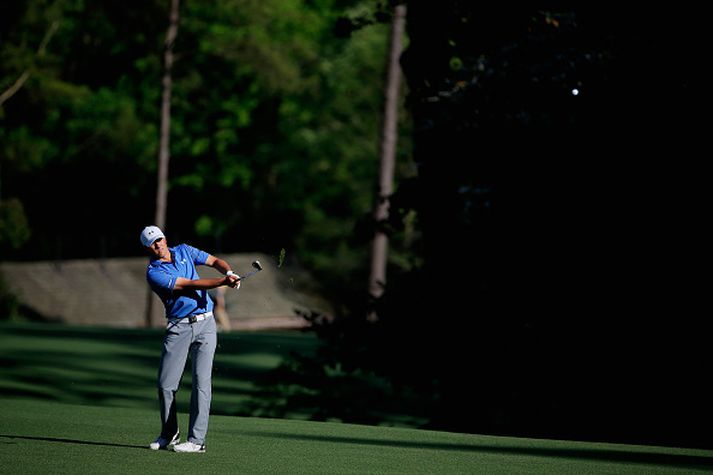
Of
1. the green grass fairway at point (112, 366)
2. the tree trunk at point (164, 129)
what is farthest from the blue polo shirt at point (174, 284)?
the tree trunk at point (164, 129)

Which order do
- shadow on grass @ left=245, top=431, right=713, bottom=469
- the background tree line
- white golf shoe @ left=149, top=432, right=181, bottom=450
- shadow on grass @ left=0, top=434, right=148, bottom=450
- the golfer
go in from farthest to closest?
1. the background tree line
2. shadow on grass @ left=245, top=431, right=713, bottom=469
3. shadow on grass @ left=0, top=434, right=148, bottom=450
4. white golf shoe @ left=149, top=432, right=181, bottom=450
5. the golfer

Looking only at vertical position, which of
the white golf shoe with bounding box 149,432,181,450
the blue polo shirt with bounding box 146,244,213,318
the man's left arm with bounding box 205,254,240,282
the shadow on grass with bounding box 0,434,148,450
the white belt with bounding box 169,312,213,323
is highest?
the man's left arm with bounding box 205,254,240,282

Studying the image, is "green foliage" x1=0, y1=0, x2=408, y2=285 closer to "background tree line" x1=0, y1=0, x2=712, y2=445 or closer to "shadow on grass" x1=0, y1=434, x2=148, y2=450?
"background tree line" x1=0, y1=0, x2=712, y2=445

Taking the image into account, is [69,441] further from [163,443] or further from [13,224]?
[13,224]

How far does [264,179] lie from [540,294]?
46099 millimetres

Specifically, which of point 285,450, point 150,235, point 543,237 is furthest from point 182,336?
point 543,237

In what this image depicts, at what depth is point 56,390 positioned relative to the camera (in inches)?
950

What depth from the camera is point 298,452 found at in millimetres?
12914

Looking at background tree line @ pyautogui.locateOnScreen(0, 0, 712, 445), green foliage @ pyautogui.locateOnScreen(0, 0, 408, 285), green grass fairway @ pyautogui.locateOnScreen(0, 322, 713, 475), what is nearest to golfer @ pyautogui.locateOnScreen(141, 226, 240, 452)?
green grass fairway @ pyautogui.locateOnScreen(0, 322, 713, 475)

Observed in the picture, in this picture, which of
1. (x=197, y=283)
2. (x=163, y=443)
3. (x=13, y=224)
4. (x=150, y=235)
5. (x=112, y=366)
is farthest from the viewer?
(x=13, y=224)

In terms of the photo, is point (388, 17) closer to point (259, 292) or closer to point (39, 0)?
point (39, 0)

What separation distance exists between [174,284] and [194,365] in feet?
2.60

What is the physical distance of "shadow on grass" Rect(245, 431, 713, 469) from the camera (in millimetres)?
13391

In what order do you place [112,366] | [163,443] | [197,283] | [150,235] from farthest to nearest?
[112,366]
[163,443]
[150,235]
[197,283]
